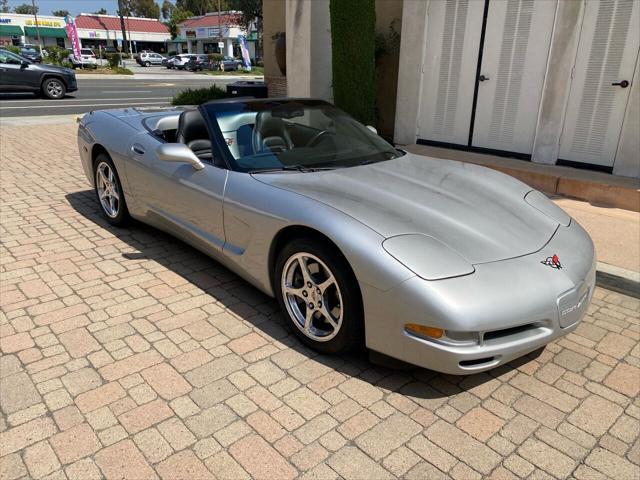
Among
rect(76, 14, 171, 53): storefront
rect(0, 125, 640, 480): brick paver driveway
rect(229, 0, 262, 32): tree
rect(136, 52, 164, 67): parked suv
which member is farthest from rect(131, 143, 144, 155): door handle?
rect(76, 14, 171, 53): storefront

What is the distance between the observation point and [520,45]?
698 centimetres

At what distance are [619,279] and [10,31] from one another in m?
89.7

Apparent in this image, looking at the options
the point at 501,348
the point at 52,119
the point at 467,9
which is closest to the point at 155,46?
the point at 52,119

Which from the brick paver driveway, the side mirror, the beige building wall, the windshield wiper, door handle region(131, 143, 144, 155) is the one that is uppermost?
the beige building wall

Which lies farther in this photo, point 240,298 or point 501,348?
point 240,298

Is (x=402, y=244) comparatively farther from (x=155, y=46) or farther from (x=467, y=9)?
(x=155, y=46)

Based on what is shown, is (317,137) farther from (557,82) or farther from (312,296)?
(557,82)

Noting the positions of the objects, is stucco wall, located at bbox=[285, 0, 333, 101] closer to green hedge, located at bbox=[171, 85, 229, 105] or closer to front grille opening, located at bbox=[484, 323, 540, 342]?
green hedge, located at bbox=[171, 85, 229, 105]

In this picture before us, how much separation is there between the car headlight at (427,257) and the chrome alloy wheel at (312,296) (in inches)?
15.4

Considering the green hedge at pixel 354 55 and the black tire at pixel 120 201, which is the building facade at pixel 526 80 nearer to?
the green hedge at pixel 354 55

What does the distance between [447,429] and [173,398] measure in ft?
4.46

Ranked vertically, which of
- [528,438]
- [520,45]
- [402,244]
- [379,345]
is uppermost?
[520,45]

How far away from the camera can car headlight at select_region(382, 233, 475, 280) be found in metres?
2.45

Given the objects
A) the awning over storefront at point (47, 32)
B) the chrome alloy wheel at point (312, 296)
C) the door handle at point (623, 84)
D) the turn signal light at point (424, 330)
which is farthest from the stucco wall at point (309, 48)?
the awning over storefront at point (47, 32)
